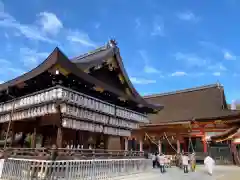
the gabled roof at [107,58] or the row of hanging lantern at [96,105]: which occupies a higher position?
the gabled roof at [107,58]

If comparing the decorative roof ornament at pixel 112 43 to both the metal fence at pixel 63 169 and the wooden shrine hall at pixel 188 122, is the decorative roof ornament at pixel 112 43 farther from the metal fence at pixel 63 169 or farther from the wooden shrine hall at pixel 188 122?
the wooden shrine hall at pixel 188 122

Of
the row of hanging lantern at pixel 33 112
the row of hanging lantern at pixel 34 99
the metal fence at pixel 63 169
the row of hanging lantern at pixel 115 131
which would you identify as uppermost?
the row of hanging lantern at pixel 34 99

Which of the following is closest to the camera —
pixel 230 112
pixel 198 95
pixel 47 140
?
pixel 47 140

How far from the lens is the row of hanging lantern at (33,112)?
11013 mm

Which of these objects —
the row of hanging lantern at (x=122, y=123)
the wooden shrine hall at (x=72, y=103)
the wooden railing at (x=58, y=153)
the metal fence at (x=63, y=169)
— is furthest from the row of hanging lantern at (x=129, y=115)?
the metal fence at (x=63, y=169)

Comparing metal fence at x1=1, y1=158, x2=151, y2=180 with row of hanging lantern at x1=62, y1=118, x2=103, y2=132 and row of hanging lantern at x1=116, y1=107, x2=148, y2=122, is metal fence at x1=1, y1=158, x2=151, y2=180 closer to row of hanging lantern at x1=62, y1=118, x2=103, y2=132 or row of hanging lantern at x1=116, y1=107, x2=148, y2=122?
row of hanging lantern at x1=62, y1=118, x2=103, y2=132

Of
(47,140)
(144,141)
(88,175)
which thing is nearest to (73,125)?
(88,175)

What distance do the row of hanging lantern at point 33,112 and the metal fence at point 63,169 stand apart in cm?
237

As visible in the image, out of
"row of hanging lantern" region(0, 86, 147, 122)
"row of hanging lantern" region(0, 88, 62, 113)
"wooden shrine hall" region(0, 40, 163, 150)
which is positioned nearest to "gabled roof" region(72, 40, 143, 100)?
"wooden shrine hall" region(0, 40, 163, 150)

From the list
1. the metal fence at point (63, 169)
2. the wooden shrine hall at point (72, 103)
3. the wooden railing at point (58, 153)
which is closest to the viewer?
the metal fence at point (63, 169)

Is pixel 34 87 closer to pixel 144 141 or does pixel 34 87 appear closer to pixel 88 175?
pixel 88 175

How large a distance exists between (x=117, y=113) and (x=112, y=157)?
289cm

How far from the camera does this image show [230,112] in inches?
1030

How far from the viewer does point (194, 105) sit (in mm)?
32375
